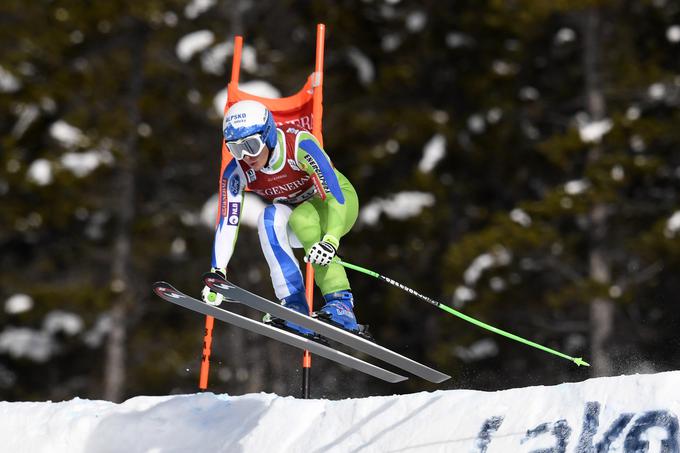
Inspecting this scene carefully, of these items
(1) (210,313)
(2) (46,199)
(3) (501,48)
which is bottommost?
(1) (210,313)

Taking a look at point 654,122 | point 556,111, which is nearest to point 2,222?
point 556,111

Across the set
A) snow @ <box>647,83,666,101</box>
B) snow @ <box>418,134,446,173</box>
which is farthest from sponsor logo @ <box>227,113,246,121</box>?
snow @ <box>418,134,446,173</box>

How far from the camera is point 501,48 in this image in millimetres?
20188

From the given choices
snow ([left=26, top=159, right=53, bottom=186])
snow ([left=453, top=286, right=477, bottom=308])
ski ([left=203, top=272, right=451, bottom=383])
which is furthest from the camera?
snow ([left=26, top=159, right=53, bottom=186])

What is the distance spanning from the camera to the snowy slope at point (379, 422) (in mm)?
5246

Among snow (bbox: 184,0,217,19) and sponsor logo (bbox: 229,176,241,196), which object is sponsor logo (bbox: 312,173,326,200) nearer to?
sponsor logo (bbox: 229,176,241,196)

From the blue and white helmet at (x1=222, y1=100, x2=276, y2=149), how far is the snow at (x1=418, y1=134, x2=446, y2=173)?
12184mm

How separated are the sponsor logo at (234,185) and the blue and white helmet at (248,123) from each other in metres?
0.40

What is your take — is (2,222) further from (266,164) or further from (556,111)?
(266,164)

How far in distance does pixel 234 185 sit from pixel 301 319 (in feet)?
3.41

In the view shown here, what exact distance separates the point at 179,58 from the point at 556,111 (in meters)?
5.54

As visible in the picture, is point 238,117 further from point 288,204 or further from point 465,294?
point 465,294

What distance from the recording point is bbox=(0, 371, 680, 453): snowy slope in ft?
17.2

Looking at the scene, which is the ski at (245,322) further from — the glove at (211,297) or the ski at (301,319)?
the ski at (301,319)
